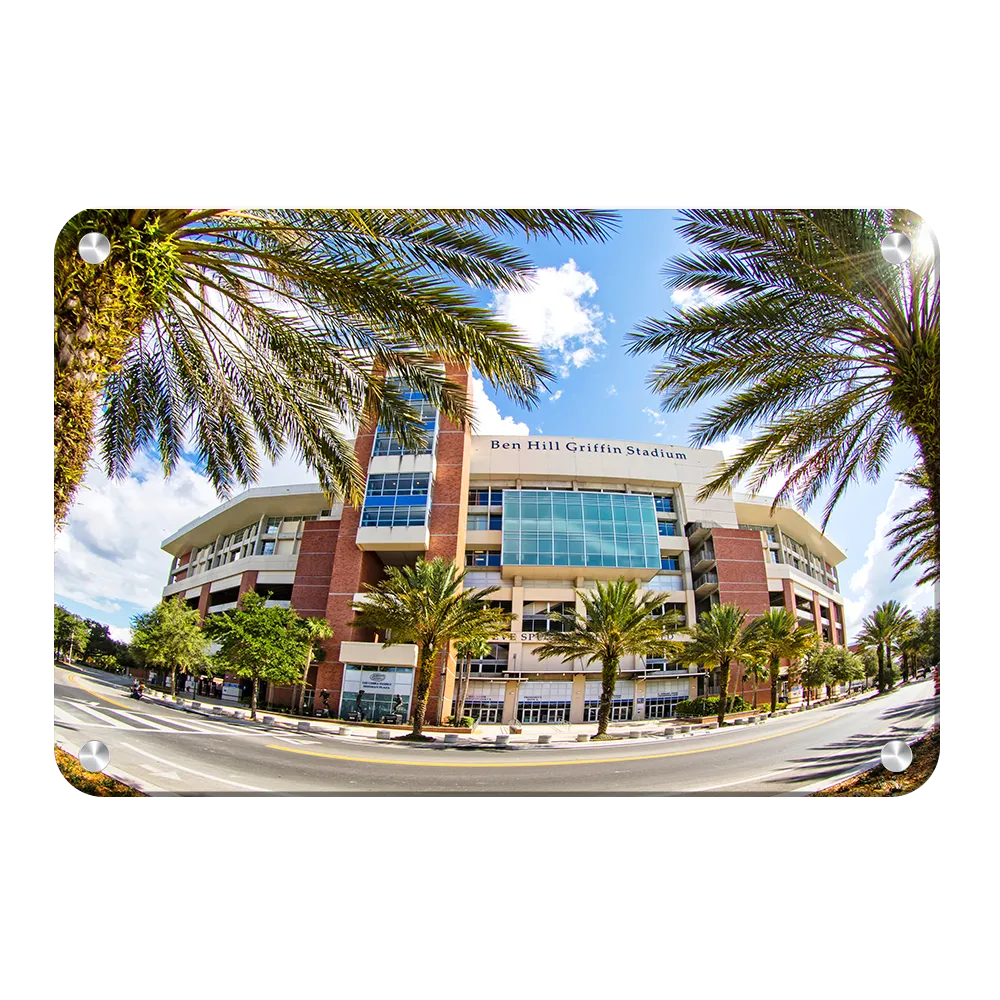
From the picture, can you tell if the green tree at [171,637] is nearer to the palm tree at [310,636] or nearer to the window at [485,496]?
the palm tree at [310,636]

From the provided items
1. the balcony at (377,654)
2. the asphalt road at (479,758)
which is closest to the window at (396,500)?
the balcony at (377,654)

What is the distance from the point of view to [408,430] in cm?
379

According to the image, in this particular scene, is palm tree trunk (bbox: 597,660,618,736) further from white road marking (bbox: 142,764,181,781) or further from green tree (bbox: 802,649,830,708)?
white road marking (bbox: 142,764,181,781)

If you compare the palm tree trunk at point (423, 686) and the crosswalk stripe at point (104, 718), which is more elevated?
the palm tree trunk at point (423, 686)

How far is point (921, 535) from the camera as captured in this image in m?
3.20

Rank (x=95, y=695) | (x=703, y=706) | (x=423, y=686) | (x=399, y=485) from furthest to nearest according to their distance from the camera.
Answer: (x=399, y=485)
(x=423, y=686)
(x=703, y=706)
(x=95, y=695)

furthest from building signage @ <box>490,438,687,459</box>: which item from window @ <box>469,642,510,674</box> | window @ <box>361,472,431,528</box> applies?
window @ <box>469,642,510,674</box>

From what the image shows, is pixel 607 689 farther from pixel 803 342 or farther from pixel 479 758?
pixel 803 342

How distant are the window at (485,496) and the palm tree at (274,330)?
636mm

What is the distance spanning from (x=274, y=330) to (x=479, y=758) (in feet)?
11.8

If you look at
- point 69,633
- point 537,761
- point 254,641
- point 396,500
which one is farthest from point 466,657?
point 69,633

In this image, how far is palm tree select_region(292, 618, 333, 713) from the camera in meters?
3.47

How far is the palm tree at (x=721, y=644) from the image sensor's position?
3285 mm
